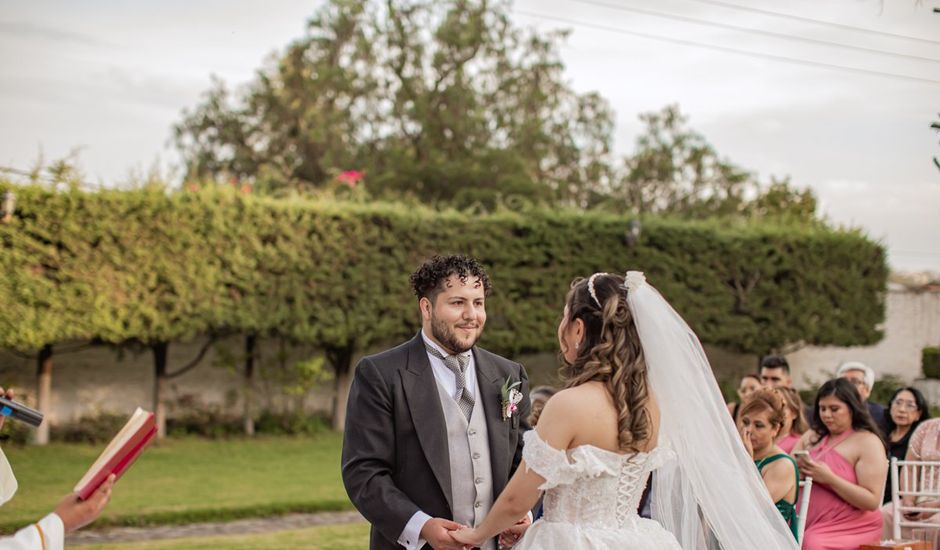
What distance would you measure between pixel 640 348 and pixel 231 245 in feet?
39.9

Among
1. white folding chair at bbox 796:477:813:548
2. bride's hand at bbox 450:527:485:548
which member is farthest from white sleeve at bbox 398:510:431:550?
white folding chair at bbox 796:477:813:548

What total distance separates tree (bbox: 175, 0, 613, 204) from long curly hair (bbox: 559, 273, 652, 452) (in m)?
22.7

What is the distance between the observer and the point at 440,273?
416 cm

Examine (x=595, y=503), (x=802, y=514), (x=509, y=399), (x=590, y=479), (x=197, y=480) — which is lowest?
(x=197, y=480)

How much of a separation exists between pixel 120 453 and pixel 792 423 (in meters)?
5.59

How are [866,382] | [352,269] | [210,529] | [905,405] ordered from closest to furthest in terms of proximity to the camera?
[905,405] → [866,382] → [210,529] → [352,269]

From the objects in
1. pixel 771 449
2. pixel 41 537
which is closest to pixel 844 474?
pixel 771 449

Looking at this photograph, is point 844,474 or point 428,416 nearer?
point 428,416

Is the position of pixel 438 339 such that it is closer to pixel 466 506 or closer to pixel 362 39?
pixel 466 506

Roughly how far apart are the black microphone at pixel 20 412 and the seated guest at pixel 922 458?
570cm

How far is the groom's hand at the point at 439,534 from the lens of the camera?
12.5ft

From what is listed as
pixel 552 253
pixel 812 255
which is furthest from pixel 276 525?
pixel 812 255

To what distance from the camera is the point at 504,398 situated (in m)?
4.21

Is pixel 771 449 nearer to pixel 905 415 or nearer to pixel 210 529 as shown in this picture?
pixel 905 415
